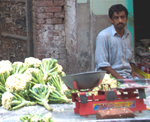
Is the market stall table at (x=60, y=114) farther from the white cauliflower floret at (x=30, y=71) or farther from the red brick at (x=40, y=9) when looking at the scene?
the red brick at (x=40, y=9)

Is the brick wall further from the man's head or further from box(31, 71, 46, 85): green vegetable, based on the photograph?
box(31, 71, 46, 85): green vegetable

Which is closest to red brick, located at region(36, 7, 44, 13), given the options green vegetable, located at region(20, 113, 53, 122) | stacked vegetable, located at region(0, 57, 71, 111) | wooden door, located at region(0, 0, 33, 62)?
wooden door, located at region(0, 0, 33, 62)

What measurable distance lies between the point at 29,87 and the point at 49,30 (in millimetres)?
3289

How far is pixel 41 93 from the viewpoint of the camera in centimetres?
236

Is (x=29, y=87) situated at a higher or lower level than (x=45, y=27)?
lower

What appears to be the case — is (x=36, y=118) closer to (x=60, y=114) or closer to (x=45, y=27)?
(x=60, y=114)

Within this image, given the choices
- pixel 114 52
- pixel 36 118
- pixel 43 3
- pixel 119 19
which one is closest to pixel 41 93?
pixel 36 118

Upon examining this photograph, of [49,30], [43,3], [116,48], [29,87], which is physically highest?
[43,3]

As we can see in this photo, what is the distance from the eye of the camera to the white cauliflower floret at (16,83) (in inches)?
90.5

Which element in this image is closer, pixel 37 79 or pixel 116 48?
pixel 37 79

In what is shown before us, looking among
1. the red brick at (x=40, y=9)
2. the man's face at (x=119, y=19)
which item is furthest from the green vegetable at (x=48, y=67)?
the red brick at (x=40, y=9)

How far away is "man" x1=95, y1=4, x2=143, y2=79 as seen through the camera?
4020 millimetres

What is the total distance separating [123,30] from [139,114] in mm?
2465

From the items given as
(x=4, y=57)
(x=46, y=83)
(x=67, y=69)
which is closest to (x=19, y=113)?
(x=46, y=83)
